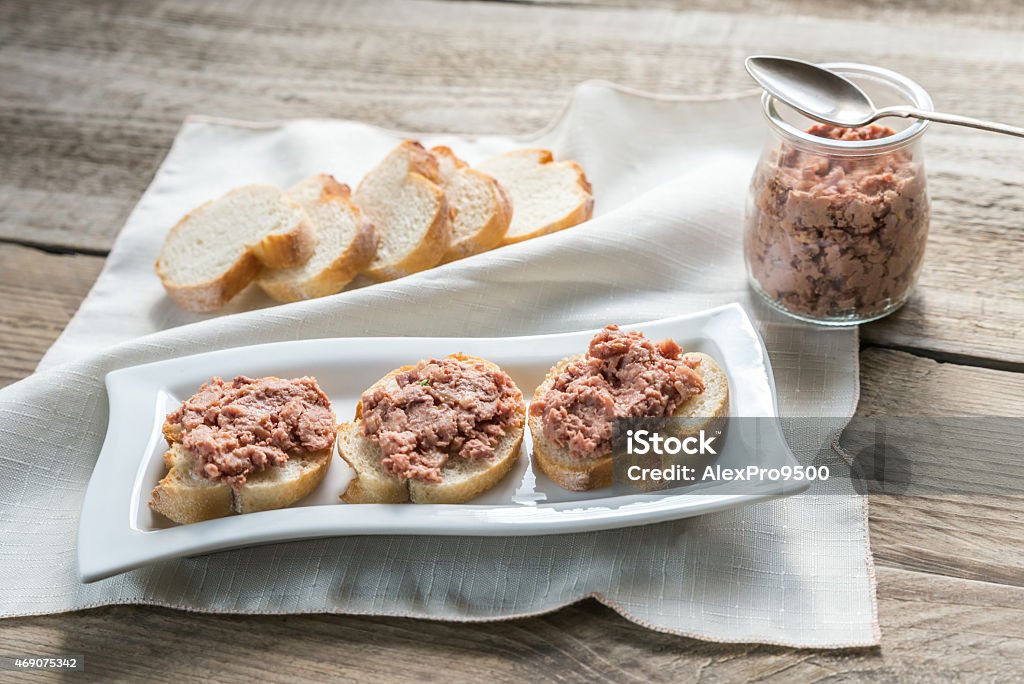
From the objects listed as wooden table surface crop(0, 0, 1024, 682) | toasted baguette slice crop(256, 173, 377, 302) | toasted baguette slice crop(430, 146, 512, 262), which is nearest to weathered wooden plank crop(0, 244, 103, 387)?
wooden table surface crop(0, 0, 1024, 682)

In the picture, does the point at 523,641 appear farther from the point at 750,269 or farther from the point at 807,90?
the point at 807,90

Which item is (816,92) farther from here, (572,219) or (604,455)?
(604,455)

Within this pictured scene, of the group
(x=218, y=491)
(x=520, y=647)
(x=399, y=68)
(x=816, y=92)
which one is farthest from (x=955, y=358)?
(x=399, y=68)

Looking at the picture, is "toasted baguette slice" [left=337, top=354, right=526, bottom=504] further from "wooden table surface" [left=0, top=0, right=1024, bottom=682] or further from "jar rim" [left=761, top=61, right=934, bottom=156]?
"jar rim" [left=761, top=61, right=934, bottom=156]

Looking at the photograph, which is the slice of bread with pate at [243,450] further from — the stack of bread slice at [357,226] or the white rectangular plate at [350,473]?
the stack of bread slice at [357,226]

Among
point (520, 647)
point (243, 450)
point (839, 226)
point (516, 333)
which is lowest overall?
point (520, 647)

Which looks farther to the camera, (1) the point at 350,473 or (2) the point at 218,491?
(1) the point at 350,473

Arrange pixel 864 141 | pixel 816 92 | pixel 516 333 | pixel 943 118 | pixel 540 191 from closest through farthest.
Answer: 1. pixel 943 118
2. pixel 864 141
3. pixel 816 92
4. pixel 516 333
5. pixel 540 191

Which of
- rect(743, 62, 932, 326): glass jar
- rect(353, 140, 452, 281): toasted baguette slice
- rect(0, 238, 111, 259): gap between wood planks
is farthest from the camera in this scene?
rect(0, 238, 111, 259): gap between wood planks
